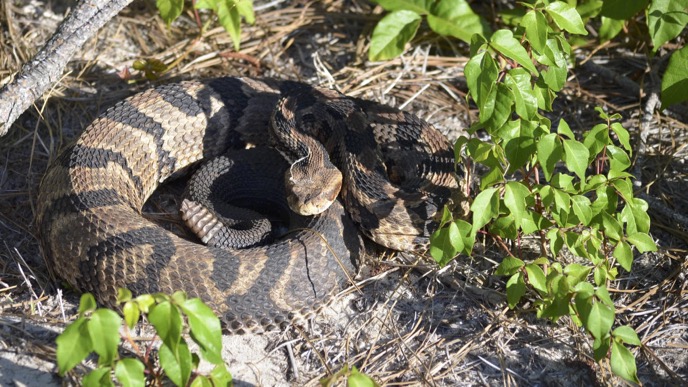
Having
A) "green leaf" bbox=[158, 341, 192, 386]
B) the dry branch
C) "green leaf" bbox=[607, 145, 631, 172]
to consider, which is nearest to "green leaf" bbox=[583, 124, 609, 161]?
"green leaf" bbox=[607, 145, 631, 172]

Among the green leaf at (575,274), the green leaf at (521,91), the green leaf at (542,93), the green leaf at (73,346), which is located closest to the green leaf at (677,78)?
the green leaf at (542,93)

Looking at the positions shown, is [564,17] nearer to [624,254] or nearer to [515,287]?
[624,254]

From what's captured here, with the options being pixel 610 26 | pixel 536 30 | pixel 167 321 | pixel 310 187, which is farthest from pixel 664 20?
pixel 167 321

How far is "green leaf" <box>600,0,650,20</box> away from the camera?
430 centimetres

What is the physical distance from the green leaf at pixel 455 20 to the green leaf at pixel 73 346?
3.28m

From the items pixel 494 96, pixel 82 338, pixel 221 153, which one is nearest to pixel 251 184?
pixel 221 153

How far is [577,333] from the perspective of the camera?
3496 mm

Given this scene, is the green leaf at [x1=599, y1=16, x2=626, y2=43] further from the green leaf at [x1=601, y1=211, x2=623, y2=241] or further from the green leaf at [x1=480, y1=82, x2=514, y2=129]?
the green leaf at [x1=480, y1=82, x2=514, y2=129]

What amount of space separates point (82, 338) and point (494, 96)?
1878mm

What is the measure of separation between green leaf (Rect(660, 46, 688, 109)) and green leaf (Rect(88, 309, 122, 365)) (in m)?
3.08

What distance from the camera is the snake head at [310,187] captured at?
3.90 m

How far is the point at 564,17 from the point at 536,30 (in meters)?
0.21

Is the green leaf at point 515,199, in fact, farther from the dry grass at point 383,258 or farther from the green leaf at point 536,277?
the dry grass at point 383,258

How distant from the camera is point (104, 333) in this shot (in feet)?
7.79
